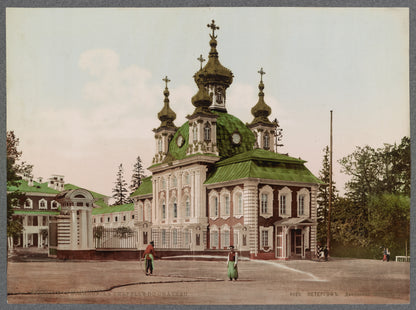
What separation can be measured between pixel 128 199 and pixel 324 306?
18.7 ft

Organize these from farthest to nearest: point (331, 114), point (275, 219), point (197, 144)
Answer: point (197, 144) < point (275, 219) < point (331, 114)

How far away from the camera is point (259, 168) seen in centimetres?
2256

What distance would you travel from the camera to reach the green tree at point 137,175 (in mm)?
19281

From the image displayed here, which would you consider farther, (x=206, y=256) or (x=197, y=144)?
(x=197, y=144)

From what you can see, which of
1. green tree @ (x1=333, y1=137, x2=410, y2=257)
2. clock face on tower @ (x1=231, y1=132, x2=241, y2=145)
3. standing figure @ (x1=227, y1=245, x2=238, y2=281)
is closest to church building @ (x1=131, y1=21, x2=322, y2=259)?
clock face on tower @ (x1=231, y1=132, x2=241, y2=145)

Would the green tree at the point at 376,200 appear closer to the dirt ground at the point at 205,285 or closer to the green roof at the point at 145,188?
the dirt ground at the point at 205,285

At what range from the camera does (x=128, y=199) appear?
779 inches

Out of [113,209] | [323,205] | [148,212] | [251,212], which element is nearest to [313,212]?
[323,205]

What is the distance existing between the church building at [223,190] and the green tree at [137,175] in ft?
0.76

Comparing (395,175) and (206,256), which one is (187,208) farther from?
(395,175)

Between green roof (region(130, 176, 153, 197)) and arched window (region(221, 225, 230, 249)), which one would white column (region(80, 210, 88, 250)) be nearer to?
green roof (region(130, 176, 153, 197))

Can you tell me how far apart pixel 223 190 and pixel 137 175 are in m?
3.94

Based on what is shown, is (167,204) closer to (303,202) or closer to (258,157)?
(258,157)

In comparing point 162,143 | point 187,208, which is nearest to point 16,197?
point 162,143
